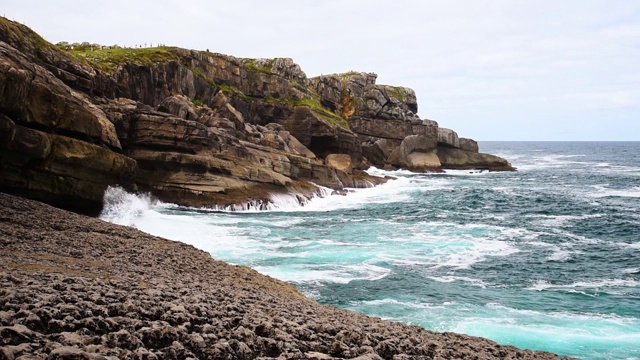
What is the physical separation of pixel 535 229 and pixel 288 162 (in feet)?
90.6

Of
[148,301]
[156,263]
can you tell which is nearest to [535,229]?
[156,263]

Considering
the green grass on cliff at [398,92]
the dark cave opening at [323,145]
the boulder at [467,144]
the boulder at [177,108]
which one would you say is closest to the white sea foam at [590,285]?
the boulder at [177,108]

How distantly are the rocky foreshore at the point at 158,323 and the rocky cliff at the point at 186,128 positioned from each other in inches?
538

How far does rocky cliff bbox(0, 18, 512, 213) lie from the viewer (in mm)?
30750

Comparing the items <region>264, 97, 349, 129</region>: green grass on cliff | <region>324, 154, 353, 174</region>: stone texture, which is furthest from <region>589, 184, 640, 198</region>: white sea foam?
<region>264, 97, 349, 129</region>: green grass on cliff

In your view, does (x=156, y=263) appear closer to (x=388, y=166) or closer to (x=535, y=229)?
(x=535, y=229)

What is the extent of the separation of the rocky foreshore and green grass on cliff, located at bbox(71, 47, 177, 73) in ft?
144

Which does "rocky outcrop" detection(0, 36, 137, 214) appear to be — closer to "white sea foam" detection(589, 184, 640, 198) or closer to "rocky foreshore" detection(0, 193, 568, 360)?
"rocky foreshore" detection(0, 193, 568, 360)

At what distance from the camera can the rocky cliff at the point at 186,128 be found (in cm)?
3075

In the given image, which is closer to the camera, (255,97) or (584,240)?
(584,240)

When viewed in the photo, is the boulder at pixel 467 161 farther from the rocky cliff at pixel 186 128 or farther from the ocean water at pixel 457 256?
the ocean water at pixel 457 256

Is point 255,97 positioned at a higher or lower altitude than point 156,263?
higher

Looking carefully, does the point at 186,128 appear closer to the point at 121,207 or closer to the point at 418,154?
the point at 121,207

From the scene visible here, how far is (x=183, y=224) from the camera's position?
128ft
